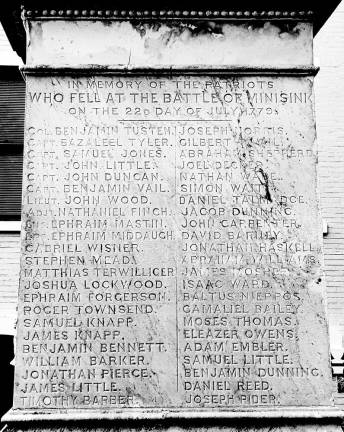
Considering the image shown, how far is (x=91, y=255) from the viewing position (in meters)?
4.36

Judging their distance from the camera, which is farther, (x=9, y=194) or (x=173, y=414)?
(x=9, y=194)

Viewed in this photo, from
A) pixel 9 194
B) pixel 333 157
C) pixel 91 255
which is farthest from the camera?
pixel 333 157

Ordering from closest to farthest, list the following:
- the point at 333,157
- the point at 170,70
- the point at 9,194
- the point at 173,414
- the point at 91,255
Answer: the point at 173,414 → the point at 91,255 → the point at 170,70 → the point at 9,194 → the point at 333,157

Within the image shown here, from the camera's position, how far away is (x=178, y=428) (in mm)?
4090

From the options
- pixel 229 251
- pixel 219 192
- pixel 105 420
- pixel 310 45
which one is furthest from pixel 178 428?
pixel 310 45

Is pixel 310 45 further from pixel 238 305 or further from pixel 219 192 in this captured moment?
pixel 238 305

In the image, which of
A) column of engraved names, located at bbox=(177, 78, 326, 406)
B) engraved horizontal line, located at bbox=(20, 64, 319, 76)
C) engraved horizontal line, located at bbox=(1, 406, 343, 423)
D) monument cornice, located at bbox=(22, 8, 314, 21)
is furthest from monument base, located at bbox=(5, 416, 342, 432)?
monument cornice, located at bbox=(22, 8, 314, 21)

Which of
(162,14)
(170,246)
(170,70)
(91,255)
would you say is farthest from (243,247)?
(162,14)

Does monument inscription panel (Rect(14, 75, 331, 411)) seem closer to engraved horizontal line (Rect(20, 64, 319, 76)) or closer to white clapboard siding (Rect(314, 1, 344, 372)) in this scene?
engraved horizontal line (Rect(20, 64, 319, 76))

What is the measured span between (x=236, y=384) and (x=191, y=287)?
644 millimetres

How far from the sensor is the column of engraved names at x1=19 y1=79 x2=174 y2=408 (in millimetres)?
4199

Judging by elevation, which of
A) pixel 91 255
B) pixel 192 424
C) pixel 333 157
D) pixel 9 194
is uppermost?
pixel 333 157

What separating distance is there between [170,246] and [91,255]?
50 centimetres

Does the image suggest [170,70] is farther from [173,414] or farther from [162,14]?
[173,414]
